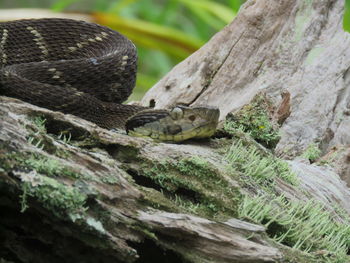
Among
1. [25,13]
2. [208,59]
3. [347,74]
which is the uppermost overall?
[347,74]

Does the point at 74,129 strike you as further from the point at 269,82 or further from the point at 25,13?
the point at 25,13

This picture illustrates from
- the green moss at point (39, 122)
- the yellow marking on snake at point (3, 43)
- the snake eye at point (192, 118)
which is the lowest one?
the yellow marking on snake at point (3, 43)

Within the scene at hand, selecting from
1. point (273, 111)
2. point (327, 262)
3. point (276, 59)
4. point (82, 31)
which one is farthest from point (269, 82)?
point (327, 262)

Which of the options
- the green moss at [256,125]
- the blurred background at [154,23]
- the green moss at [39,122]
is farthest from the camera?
the blurred background at [154,23]

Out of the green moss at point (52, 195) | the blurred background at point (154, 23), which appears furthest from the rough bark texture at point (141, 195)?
the blurred background at point (154, 23)

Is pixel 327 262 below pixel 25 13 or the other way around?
the other way around

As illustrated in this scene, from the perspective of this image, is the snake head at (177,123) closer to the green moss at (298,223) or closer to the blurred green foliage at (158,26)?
the green moss at (298,223)

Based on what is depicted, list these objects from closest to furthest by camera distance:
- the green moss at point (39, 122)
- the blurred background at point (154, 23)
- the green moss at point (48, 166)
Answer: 1. the green moss at point (48, 166)
2. the green moss at point (39, 122)
3. the blurred background at point (154, 23)

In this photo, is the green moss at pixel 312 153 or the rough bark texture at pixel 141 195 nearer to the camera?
the rough bark texture at pixel 141 195

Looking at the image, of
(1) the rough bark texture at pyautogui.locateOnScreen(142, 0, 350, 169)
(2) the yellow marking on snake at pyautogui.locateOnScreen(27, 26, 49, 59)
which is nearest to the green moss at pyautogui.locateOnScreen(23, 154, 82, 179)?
(1) the rough bark texture at pyautogui.locateOnScreen(142, 0, 350, 169)
